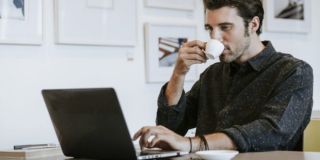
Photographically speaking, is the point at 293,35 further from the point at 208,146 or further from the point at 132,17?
the point at 208,146

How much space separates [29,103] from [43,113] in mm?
82

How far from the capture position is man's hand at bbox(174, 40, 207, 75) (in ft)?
5.85

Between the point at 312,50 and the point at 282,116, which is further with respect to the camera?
the point at 312,50

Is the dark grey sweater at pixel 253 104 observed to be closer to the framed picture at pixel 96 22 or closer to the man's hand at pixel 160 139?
the man's hand at pixel 160 139

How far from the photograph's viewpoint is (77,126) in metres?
1.41

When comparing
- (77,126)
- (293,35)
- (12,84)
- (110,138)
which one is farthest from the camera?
(293,35)

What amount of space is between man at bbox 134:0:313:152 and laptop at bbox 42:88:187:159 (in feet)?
0.46

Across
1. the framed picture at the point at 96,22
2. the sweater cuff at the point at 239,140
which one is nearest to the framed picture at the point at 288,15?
the framed picture at the point at 96,22

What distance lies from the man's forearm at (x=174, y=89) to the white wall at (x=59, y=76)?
674 millimetres

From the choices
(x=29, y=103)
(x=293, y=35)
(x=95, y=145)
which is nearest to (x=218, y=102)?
(x=95, y=145)

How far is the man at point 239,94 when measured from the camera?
158cm

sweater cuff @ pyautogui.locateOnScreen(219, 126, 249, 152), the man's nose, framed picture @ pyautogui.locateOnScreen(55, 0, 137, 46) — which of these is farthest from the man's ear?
framed picture @ pyautogui.locateOnScreen(55, 0, 137, 46)

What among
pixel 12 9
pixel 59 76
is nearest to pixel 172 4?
pixel 59 76

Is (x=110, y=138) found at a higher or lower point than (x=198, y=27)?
lower
